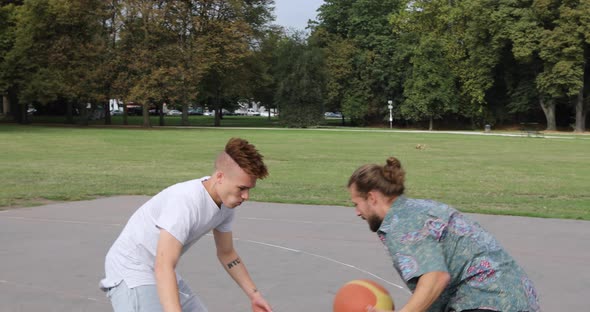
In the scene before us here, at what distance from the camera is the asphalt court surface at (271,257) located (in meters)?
6.16

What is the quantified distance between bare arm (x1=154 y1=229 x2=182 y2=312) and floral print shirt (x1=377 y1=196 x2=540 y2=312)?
3.26ft

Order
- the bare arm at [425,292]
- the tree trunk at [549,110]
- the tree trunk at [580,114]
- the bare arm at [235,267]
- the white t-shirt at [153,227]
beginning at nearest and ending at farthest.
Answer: the bare arm at [425,292]
the white t-shirt at [153,227]
the bare arm at [235,267]
the tree trunk at [580,114]
the tree trunk at [549,110]

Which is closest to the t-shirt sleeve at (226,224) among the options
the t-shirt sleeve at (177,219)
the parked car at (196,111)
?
the t-shirt sleeve at (177,219)

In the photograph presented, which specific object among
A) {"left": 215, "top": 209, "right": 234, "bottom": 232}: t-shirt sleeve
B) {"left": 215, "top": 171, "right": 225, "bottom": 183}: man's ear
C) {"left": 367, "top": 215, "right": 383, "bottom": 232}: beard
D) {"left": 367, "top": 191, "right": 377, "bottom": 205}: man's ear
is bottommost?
{"left": 215, "top": 209, "right": 234, "bottom": 232}: t-shirt sleeve

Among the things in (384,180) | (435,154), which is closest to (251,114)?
(435,154)

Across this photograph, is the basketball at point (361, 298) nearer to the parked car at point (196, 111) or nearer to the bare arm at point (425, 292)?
the bare arm at point (425, 292)

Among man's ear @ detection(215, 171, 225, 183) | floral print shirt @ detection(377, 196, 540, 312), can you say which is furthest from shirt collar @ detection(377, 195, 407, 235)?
man's ear @ detection(215, 171, 225, 183)

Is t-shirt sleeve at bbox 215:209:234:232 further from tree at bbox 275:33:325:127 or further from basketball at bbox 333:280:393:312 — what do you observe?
tree at bbox 275:33:325:127

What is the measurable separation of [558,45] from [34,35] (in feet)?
146

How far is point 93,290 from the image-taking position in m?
6.36

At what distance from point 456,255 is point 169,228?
1.37 metres

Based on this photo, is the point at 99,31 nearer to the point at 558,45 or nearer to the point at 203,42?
the point at 203,42

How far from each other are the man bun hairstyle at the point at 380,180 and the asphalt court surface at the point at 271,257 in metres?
2.95

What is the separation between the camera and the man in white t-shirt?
3.11m
